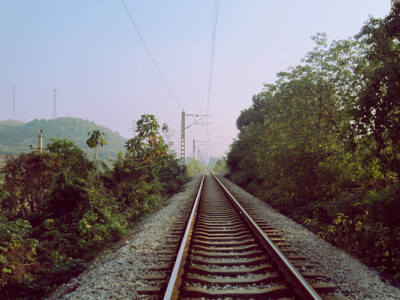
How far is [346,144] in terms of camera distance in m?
7.84

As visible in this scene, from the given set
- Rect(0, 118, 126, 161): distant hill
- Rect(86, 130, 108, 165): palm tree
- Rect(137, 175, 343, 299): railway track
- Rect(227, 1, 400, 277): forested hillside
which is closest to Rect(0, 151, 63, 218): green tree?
Rect(86, 130, 108, 165): palm tree

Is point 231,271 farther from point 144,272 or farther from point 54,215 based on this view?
point 54,215

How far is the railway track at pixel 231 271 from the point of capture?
361 cm

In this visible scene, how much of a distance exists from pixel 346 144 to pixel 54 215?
336 inches

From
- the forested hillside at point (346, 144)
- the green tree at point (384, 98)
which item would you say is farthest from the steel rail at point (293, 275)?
the green tree at point (384, 98)

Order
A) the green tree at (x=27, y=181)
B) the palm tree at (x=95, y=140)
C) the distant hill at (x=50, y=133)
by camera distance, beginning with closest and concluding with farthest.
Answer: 1. the green tree at (x=27, y=181)
2. the palm tree at (x=95, y=140)
3. the distant hill at (x=50, y=133)

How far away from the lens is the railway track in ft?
11.8

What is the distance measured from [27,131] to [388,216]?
151491mm

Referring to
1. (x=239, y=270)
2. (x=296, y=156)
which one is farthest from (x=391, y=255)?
(x=296, y=156)

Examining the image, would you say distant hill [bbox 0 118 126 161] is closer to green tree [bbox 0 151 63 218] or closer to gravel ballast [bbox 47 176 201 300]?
green tree [bbox 0 151 63 218]

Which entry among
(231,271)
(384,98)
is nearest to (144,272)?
(231,271)

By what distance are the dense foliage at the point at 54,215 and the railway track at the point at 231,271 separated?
2.13 m

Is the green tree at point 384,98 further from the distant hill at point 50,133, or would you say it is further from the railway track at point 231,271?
the distant hill at point 50,133

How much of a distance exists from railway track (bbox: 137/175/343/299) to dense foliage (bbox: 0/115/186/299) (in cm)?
213
